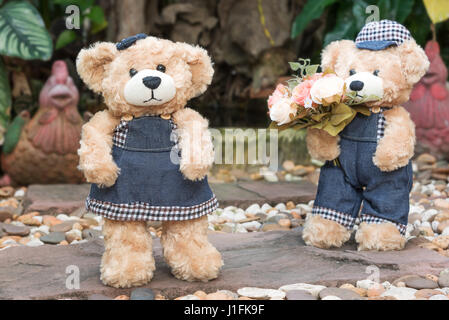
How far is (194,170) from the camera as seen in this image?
2.15 metres

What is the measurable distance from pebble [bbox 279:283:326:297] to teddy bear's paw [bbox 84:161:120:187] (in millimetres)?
721

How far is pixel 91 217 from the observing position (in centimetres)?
338

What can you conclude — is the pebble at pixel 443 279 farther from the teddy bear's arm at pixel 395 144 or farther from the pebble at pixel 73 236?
the pebble at pixel 73 236

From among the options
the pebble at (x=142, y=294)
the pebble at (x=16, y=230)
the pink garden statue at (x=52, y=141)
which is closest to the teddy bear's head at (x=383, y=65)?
the pebble at (x=142, y=294)

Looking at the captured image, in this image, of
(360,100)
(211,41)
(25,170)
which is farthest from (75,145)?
(211,41)

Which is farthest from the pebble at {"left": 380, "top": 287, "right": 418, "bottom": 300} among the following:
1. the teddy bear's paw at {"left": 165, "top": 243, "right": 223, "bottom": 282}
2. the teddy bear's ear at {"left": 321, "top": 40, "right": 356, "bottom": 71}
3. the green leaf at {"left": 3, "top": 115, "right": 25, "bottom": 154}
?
the green leaf at {"left": 3, "top": 115, "right": 25, "bottom": 154}

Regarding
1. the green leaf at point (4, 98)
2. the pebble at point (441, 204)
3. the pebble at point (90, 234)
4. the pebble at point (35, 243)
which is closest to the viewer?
the pebble at point (35, 243)

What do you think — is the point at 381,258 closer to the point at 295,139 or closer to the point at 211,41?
the point at 295,139

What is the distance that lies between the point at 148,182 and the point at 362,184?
3.34ft

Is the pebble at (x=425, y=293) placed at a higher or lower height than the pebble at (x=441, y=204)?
lower

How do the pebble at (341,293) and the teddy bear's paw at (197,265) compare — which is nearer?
the pebble at (341,293)

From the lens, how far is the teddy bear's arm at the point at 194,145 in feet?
7.04

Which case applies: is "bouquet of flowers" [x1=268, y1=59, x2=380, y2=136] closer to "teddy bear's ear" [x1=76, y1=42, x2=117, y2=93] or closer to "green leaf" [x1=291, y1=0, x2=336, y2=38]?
"teddy bear's ear" [x1=76, y1=42, x2=117, y2=93]

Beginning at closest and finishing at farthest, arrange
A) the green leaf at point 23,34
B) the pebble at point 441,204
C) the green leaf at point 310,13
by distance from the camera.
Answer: the pebble at point 441,204, the green leaf at point 23,34, the green leaf at point 310,13
